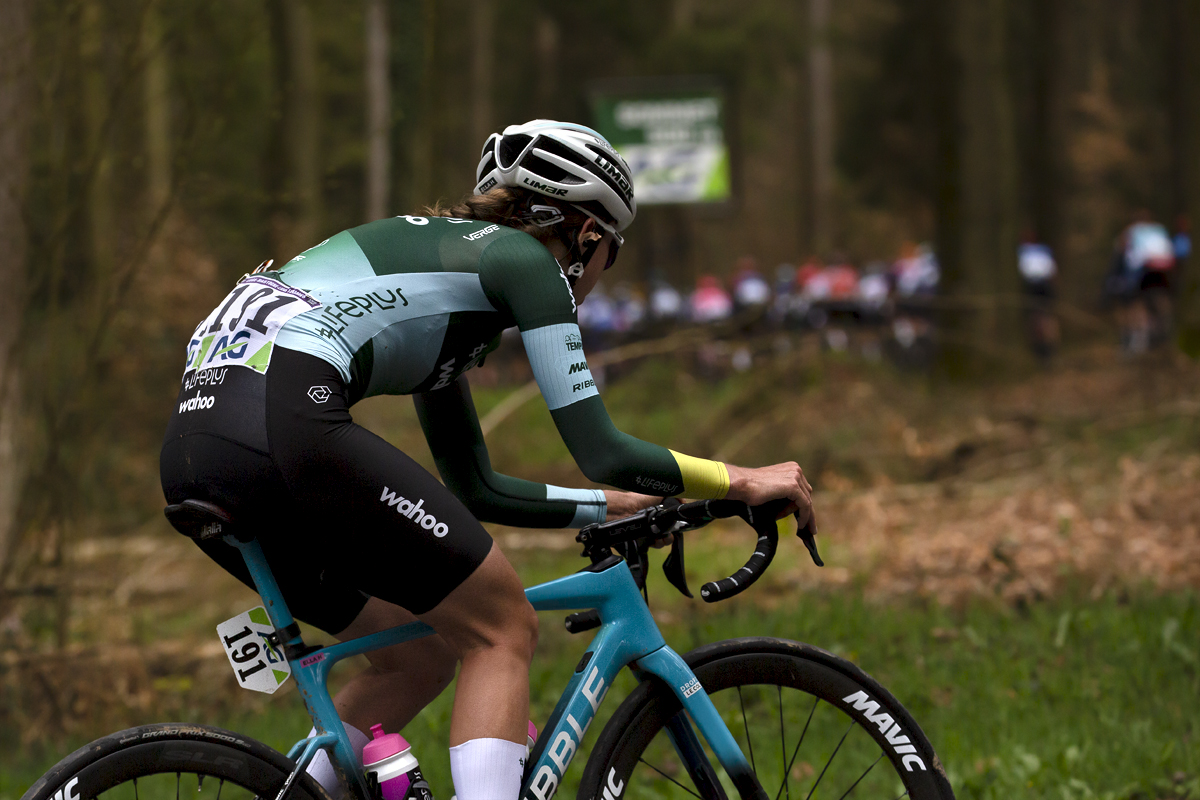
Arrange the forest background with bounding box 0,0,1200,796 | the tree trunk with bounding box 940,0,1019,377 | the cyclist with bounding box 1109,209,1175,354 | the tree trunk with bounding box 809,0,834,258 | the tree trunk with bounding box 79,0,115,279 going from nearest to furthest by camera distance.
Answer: the tree trunk with bounding box 79,0,115,279 → the forest background with bounding box 0,0,1200,796 → the tree trunk with bounding box 940,0,1019,377 → the cyclist with bounding box 1109,209,1175,354 → the tree trunk with bounding box 809,0,834,258

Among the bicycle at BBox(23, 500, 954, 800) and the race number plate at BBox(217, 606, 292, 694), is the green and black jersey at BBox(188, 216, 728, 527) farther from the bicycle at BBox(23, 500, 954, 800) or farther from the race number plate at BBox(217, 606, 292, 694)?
the race number plate at BBox(217, 606, 292, 694)

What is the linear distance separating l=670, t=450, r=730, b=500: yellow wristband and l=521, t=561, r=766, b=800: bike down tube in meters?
0.30

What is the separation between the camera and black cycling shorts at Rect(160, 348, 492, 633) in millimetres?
2525

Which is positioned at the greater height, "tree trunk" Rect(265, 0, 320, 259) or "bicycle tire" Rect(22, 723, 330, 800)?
"tree trunk" Rect(265, 0, 320, 259)

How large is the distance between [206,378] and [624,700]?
118cm

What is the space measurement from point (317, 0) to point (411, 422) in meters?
7.06

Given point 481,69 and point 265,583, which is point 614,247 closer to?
point 265,583

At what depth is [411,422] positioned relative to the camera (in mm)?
8914

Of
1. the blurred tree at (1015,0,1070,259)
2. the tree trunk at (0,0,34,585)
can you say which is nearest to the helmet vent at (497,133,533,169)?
the tree trunk at (0,0,34,585)

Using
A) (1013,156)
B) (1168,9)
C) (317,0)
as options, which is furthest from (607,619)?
(1168,9)

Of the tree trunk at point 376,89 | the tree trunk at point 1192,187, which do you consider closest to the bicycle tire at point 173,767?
the tree trunk at point 1192,187

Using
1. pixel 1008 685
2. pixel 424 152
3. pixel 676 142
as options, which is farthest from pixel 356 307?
pixel 676 142

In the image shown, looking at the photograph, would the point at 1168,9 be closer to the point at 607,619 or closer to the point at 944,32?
the point at 944,32

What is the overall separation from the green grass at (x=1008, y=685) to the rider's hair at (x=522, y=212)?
4.49ft
